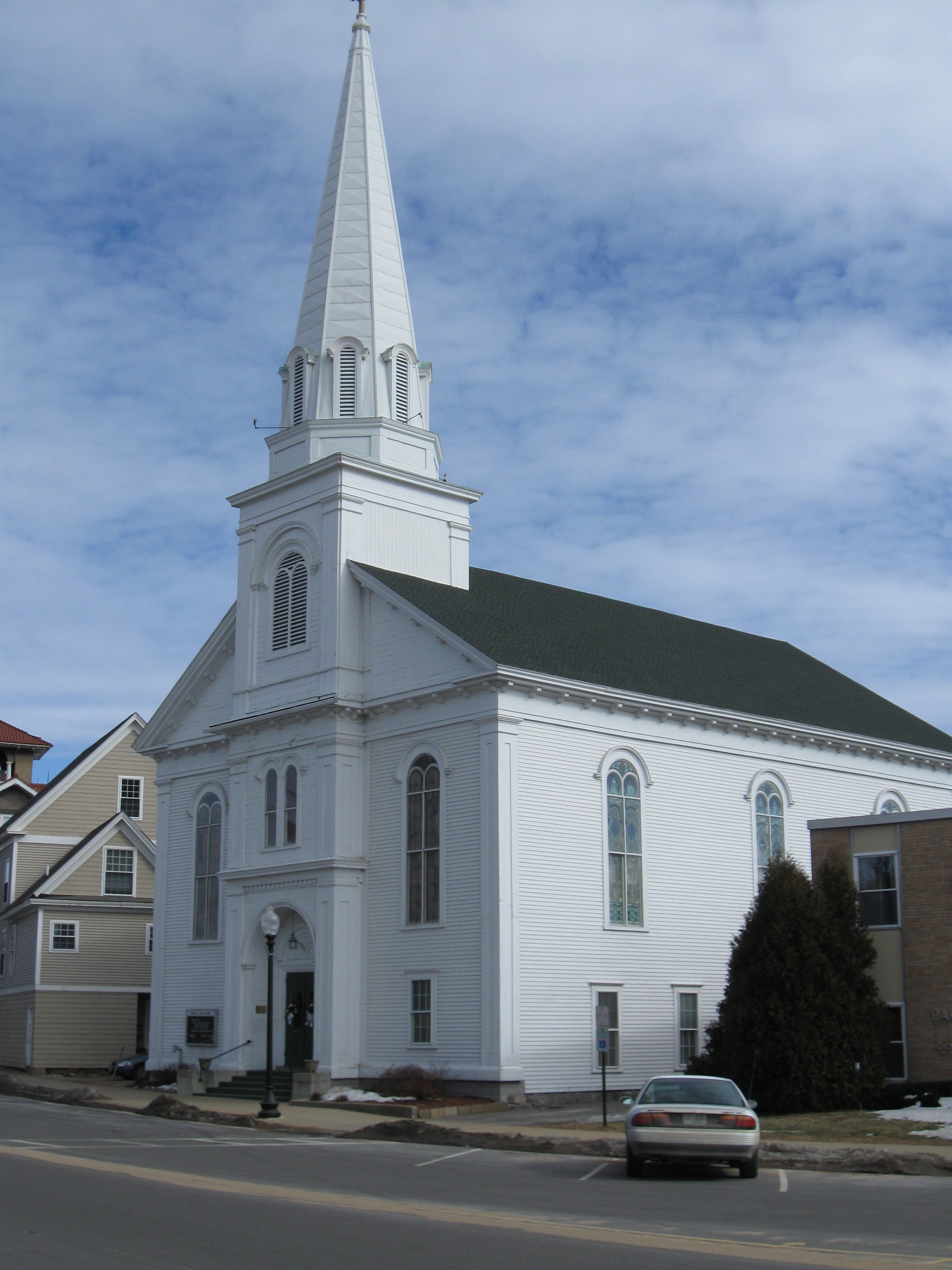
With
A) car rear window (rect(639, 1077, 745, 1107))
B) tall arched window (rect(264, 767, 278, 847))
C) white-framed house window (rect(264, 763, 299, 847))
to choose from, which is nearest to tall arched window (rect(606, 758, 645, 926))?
white-framed house window (rect(264, 763, 299, 847))

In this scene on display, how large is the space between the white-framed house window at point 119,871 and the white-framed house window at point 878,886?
28.3 meters

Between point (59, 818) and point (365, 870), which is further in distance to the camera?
point (59, 818)

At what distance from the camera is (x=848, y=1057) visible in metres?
28.8

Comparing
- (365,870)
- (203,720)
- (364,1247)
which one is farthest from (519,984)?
(364,1247)

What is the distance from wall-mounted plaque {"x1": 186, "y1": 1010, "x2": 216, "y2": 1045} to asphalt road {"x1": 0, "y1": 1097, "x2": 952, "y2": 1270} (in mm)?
17033

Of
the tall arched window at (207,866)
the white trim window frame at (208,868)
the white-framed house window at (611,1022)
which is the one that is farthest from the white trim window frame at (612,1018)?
the tall arched window at (207,866)

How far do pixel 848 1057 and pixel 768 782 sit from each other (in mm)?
11946

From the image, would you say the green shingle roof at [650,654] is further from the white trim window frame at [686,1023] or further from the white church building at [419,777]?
the white trim window frame at [686,1023]

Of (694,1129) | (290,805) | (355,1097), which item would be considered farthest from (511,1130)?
(290,805)

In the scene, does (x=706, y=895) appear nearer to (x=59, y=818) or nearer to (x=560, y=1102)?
(x=560, y=1102)

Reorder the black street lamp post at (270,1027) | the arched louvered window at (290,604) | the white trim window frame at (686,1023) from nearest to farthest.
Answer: the black street lamp post at (270,1027)
the white trim window frame at (686,1023)
the arched louvered window at (290,604)

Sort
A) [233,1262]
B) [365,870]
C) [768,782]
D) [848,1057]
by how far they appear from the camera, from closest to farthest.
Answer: [233,1262]
[848,1057]
[365,870]
[768,782]

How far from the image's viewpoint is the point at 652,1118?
19188mm

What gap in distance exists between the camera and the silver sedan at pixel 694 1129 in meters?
18.8
